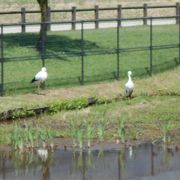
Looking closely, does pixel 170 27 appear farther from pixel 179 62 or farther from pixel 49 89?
pixel 49 89

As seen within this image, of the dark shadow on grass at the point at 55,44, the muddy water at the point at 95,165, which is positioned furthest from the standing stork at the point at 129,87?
the muddy water at the point at 95,165

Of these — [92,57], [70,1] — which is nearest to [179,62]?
[92,57]

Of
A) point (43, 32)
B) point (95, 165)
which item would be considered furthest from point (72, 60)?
point (95, 165)

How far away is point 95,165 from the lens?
1736 cm

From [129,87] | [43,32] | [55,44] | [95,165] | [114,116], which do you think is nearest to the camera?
[95,165]

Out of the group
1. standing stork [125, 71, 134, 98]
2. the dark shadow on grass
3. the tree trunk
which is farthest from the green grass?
standing stork [125, 71, 134, 98]

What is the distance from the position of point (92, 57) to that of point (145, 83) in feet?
13.8

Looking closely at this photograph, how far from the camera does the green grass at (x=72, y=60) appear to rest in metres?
27.8

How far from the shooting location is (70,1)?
5553cm

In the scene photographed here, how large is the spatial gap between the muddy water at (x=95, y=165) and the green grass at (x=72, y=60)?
7280 mm

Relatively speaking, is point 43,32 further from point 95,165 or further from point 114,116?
point 95,165

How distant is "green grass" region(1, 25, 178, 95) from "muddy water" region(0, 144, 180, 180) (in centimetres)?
728

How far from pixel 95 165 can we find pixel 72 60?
13.6 meters

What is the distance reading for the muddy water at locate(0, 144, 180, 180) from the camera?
16.4m
